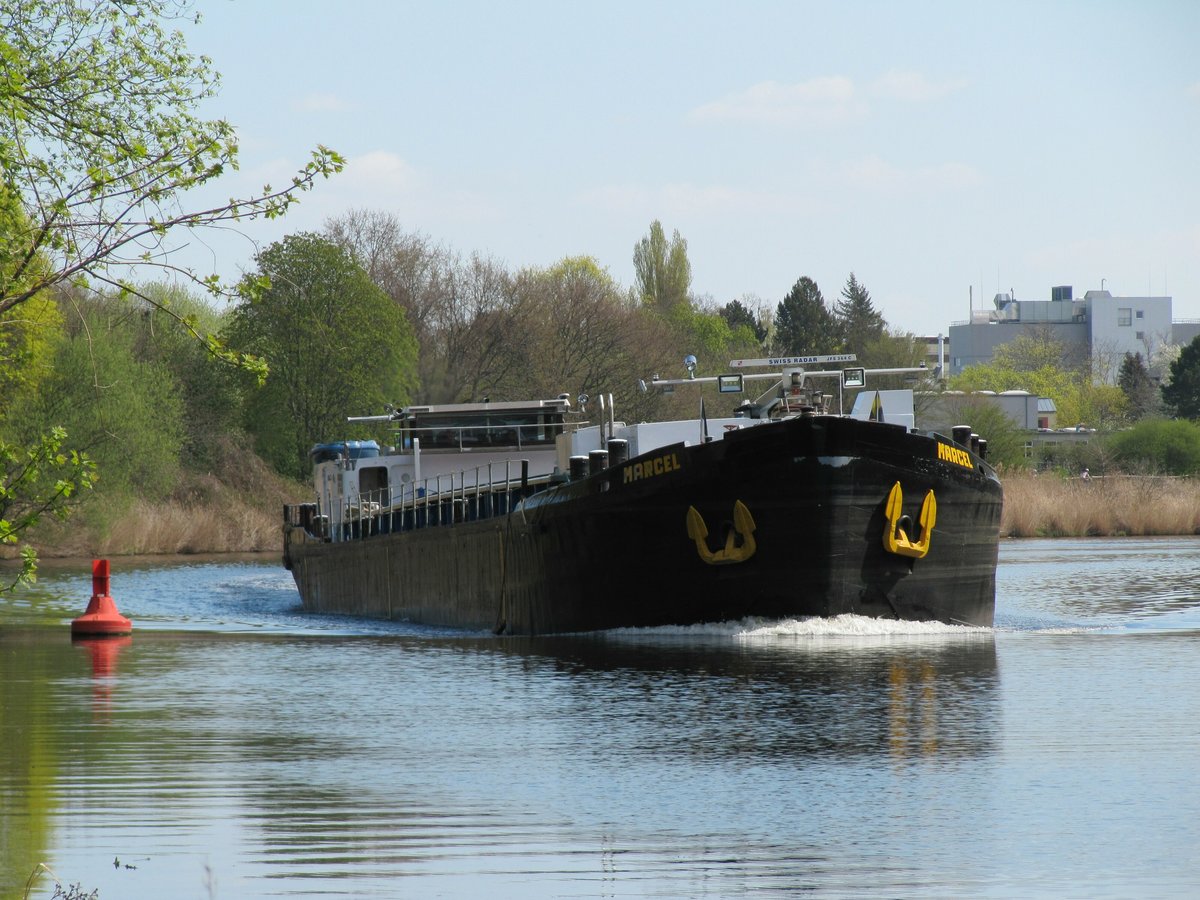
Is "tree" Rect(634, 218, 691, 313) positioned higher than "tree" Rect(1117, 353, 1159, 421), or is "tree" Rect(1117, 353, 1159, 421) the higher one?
"tree" Rect(634, 218, 691, 313)

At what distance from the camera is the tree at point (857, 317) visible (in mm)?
117375

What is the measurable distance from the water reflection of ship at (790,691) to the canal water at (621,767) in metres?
0.05

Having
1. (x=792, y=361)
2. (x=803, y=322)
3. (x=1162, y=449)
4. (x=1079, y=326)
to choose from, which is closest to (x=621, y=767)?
(x=792, y=361)

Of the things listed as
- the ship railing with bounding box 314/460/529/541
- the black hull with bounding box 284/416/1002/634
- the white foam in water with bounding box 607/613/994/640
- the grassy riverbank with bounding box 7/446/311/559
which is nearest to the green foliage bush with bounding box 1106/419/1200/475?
the grassy riverbank with bounding box 7/446/311/559

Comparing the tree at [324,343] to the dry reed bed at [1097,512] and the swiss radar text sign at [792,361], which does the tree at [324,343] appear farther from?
the swiss radar text sign at [792,361]

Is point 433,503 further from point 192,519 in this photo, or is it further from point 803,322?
point 803,322

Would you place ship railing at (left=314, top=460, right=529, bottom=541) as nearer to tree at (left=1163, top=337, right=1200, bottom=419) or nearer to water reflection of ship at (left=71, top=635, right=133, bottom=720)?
water reflection of ship at (left=71, top=635, right=133, bottom=720)

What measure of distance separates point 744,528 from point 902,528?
6.39 feet

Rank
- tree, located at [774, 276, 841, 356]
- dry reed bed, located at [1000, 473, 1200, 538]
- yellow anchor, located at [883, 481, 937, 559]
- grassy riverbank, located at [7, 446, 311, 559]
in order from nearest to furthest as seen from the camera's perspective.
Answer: yellow anchor, located at [883, 481, 937, 559]
grassy riverbank, located at [7, 446, 311, 559]
dry reed bed, located at [1000, 473, 1200, 538]
tree, located at [774, 276, 841, 356]

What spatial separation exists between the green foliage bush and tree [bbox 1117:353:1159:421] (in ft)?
145

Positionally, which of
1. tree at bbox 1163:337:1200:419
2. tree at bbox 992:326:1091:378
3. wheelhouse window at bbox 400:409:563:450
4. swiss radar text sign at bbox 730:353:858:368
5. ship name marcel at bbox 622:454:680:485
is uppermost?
tree at bbox 992:326:1091:378

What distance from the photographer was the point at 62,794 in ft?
31.1

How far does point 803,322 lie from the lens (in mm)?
116875

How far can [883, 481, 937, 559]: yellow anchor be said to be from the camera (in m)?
18.4
